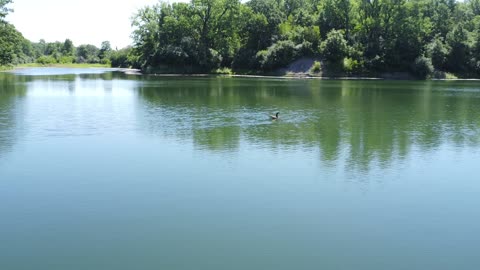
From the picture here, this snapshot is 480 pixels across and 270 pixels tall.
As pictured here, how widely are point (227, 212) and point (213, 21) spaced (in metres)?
81.6

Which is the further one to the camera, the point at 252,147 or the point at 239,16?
the point at 239,16

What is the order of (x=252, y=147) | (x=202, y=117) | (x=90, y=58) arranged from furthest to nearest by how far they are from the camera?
(x=90, y=58) < (x=202, y=117) < (x=252, y=147)

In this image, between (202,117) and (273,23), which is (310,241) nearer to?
(202,117)

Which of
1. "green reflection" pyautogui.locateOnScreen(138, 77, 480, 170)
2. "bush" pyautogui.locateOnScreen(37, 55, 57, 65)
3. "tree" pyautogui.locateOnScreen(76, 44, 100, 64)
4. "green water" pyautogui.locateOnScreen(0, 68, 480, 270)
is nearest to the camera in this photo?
"green water" pyautogui.locateOnScreen(0, 68, 480, 270)

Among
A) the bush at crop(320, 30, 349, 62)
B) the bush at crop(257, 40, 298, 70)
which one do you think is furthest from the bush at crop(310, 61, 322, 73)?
the bush at crop(257, 40, 298, 70)

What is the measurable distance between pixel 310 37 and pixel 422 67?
60.3 ft

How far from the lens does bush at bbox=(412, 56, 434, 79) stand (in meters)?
75.3

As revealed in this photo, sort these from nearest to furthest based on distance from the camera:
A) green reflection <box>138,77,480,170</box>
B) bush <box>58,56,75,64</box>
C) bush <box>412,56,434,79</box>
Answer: green reflection <box>138,77,480,170</box>
bush <box>412,56,434,79</box>
bush <box>58,56,75,64</box>

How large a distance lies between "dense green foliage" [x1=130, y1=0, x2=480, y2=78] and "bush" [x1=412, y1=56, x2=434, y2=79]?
0.14m

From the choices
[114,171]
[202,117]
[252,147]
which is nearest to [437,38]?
[202,117]

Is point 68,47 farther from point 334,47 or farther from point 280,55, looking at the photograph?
point 334,47

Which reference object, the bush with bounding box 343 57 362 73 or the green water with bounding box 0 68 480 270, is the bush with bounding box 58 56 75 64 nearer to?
the bush with bounding box 343 57 362 73

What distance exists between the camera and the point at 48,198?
42.1ft

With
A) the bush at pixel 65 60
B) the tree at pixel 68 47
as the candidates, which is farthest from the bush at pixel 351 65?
the tree at pixel 68 47
